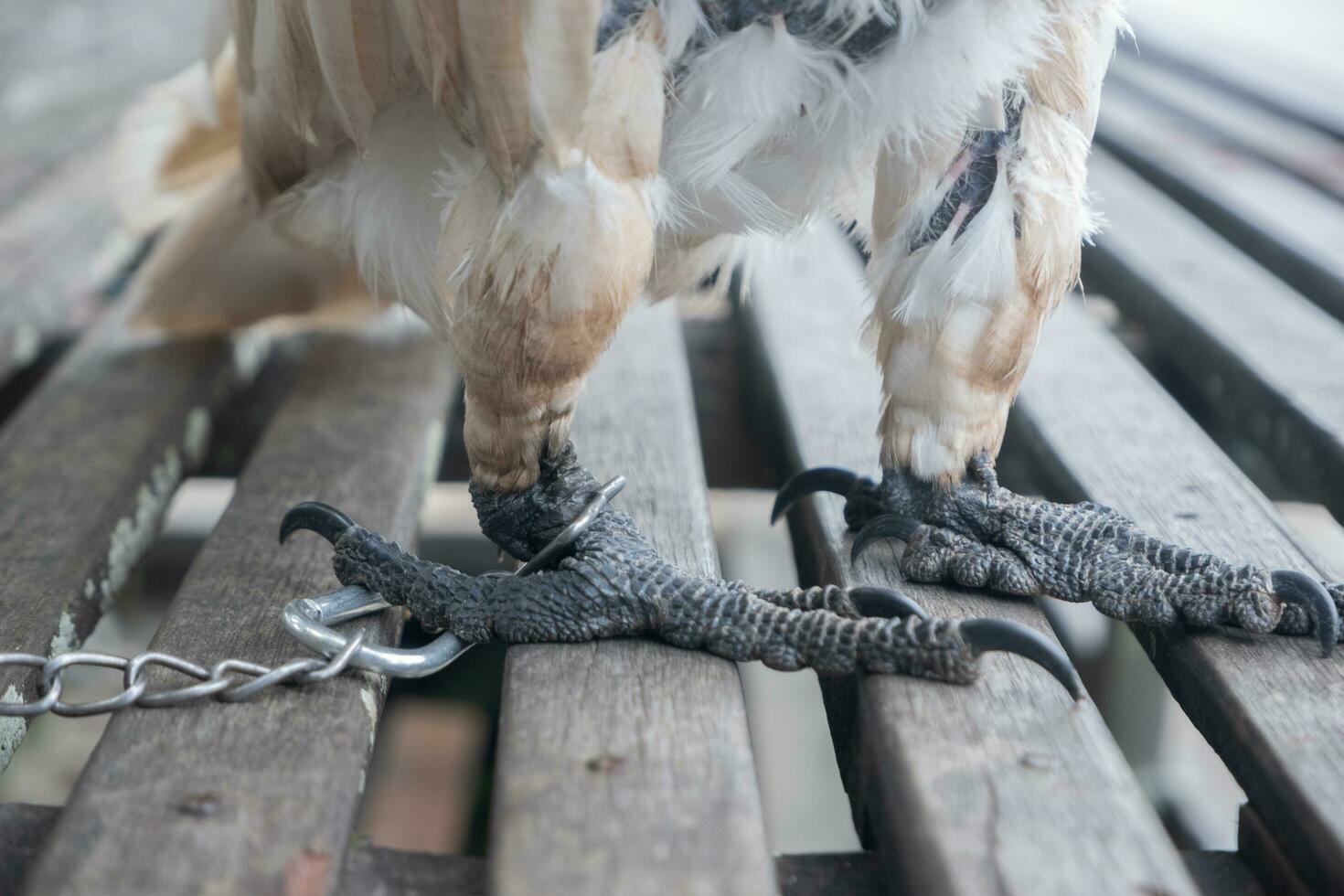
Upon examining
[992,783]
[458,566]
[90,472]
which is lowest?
[458,566]

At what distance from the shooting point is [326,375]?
1678 mm

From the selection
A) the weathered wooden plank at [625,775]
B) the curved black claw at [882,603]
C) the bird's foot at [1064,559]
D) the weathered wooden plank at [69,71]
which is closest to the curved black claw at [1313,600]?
the bird's foot at [1064,559]

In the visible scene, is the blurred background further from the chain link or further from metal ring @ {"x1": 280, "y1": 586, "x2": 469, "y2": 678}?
the chain link

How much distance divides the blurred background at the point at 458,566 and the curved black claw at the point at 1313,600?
542 mm

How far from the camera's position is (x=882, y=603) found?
40.9 inches

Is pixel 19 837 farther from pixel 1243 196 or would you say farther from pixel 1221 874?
pixel 1243 196

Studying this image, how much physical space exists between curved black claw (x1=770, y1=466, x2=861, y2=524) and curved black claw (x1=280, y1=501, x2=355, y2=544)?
0.45 m

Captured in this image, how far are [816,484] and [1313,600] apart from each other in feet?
1.56

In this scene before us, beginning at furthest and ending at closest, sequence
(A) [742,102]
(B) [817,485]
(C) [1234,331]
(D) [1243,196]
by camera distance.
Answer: (D) [1243,196] → (C) [1234,331] → (B) [817,485] → (A) [742,102]

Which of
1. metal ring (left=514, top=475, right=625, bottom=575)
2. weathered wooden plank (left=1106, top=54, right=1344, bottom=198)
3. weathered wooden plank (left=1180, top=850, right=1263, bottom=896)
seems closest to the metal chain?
metal ring (left=514, top=475, right=625, bottom=575)

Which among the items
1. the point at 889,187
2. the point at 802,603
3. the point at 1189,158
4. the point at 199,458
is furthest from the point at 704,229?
the point at 1189,158

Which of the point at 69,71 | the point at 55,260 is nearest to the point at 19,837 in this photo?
the point at 55,260

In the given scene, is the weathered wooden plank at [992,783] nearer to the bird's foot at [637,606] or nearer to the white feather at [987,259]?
the bird's foot at [637,606]

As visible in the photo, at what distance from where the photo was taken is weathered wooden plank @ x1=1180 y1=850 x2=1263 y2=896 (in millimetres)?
900
